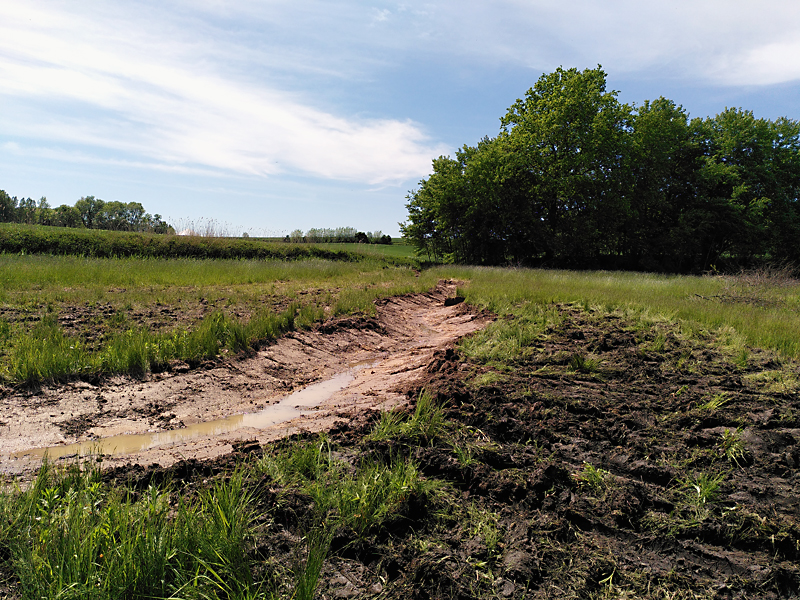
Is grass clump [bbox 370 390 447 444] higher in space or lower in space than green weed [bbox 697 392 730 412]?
lower

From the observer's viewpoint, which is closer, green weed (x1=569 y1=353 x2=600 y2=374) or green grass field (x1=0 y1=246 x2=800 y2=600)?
green grass field (x1=0 y1=246 x2=800 y2=600)

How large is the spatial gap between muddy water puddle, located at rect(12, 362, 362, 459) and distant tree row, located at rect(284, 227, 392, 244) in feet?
127

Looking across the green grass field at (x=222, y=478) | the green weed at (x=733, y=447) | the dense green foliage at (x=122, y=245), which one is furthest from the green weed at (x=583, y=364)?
the dense green foliage at (x=122, y=245)

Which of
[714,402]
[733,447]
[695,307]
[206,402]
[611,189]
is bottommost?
[206,402]

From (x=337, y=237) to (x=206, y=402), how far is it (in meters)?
51.9

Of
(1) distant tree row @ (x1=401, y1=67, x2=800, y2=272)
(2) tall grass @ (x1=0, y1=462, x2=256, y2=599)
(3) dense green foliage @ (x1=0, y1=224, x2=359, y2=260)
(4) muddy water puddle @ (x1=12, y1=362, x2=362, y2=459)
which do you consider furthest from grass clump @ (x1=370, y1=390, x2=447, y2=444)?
(1) distant tree row @ (x1=401, y1=67, x2=800, y2=272)

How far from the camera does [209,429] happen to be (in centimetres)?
509

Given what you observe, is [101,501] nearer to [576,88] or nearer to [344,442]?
[344,442]

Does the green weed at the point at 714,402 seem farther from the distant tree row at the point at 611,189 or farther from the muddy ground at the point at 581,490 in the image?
the distant tree row at the point at 611,189

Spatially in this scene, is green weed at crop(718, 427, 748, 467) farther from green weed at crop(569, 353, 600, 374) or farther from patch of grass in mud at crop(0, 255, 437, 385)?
patch of grass in mud at crop(0, 255, 437, 385)

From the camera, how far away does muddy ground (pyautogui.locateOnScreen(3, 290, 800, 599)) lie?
2.31 metres

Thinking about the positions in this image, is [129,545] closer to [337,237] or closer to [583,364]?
[583,364]

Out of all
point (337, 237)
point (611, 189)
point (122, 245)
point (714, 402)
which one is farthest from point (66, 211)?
point (714, 402)

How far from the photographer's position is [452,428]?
4086mm
